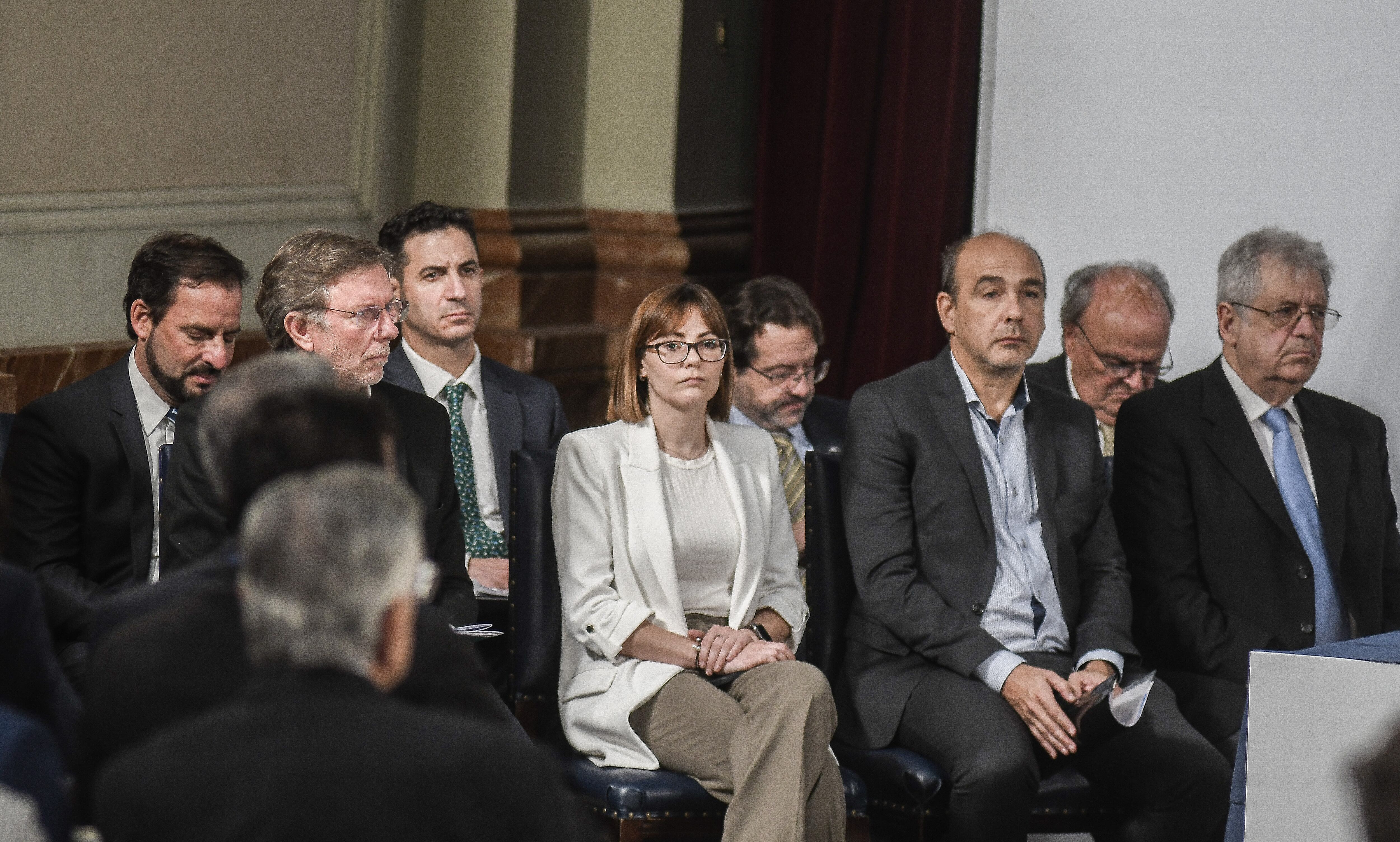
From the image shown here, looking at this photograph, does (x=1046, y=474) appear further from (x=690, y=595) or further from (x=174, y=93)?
(x=174, y=93)

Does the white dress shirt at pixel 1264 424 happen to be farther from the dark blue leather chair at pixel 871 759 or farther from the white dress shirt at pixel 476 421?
the white dress shirt at pixel 476 421

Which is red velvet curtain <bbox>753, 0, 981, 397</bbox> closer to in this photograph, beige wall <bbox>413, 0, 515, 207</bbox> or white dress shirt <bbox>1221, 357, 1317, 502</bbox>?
beige wall <bbox>413, 0, 515, 207</bbox>

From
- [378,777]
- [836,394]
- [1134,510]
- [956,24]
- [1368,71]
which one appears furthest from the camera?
[836,394]

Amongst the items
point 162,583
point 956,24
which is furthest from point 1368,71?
point 162,583

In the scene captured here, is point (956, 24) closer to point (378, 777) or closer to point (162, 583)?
point (162, 583)

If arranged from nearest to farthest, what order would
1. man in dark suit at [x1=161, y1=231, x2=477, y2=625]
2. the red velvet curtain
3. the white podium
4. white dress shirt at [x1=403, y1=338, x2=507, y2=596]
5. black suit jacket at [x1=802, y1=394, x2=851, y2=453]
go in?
the white podium
man in dark suit at [x1=161, y1=231, x2=477, y2=625]
white dress shirt at [x1=403, y1=338, x2=507, y2=596]
black suit jacket at [x1=802, y1=394, x2=851, y2=453]
the red velvet curtain

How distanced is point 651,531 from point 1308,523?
1.46m

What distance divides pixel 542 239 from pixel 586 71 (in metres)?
0.61

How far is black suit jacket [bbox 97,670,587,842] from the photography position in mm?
1220

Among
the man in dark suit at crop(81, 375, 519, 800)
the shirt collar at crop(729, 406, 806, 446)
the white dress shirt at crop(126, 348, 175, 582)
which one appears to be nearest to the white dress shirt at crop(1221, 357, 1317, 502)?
the shirt collar at crop(729, 406, 806, 446)

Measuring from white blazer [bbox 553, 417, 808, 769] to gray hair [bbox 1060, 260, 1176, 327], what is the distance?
1247 millimetres

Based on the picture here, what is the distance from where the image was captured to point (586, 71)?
16.6ft

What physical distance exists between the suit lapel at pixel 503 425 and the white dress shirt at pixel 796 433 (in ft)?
1.66

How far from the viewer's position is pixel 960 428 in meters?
3.24
